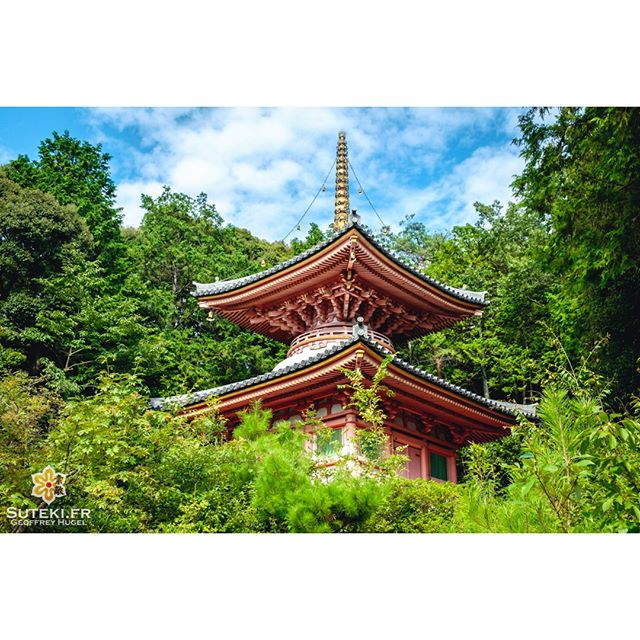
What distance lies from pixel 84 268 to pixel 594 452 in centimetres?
1024

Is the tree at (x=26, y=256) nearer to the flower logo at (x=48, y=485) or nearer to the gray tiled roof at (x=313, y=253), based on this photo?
the gray tiled roof at (x=313, y=253)

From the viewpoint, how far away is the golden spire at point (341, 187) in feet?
45.0

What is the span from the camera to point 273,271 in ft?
34.3

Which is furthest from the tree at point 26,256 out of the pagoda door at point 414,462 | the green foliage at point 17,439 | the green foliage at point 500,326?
the green foliage at point 500,326

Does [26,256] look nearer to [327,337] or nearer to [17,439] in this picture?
[327,337]

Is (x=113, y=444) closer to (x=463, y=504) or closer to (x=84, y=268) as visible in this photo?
(x=463, y=504)

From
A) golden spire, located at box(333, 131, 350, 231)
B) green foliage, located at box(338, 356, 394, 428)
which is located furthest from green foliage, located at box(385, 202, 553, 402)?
green foliage, located at box(338, 356, 394, 428)

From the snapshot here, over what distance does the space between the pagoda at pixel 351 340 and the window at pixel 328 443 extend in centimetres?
5

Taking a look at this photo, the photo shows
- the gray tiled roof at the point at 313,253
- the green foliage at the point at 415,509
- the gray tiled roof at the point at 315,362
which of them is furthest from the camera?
the gray tiled roof at the point at 313,253

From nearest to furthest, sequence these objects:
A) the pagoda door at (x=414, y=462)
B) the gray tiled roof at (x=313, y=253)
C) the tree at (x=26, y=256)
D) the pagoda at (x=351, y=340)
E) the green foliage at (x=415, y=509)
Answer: the green foliage at (x=415, y=509) → the pagoda at (x=351, y=340) → the pagoda door at (x=414, y=462) → the gray tiled roof at (x=313, y=253) → the tree at (x=26, y=256)

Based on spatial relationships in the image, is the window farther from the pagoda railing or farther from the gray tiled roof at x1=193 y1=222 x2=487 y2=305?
the gray tiled roof at x1=193 y1=222 x2=487 y2=305

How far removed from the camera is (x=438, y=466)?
1002 cm

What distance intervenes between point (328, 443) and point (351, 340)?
1.26 meters

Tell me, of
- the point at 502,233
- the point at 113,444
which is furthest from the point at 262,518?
the point at 502,233
